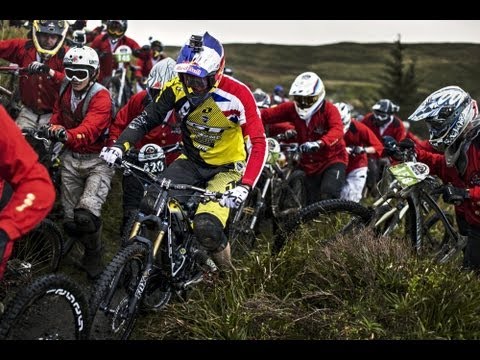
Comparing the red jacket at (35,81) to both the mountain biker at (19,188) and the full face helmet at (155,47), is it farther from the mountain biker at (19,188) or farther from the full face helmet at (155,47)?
the full face helmet at (155,47)

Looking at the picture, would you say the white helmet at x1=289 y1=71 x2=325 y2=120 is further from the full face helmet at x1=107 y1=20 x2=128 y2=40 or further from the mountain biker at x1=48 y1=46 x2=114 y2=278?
the full face helmet at x1=107 y1=20 x2=128 y2=40

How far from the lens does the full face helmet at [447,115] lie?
658cm

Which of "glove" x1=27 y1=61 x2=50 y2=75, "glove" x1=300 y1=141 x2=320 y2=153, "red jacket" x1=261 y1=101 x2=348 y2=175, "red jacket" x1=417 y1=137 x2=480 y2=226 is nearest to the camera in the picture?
"red jacket" x1=417 y1=137 x2=480 y2=226

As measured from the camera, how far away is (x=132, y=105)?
8109mm

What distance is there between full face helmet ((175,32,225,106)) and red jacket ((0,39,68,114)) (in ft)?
8.56

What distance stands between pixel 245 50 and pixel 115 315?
12054cm

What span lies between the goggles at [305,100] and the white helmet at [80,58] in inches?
127

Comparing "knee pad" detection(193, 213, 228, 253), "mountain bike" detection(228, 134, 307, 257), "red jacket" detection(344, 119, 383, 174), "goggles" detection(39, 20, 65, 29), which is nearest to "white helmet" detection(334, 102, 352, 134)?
"red jacket" detection(344, 119, 383, 174)

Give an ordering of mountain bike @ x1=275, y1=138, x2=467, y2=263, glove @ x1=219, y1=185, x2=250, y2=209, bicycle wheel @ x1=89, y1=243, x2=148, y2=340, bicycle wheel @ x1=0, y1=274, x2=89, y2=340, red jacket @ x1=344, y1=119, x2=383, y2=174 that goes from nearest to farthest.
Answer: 1. bicycle wheel @ x1=0, y1=274, x2=89, y2=340
2. bicycle wheel @ x1=89, y1=243, x2=148, y2=340
3. glove @ x1=219, y1=185, x2=250, y2=209
4. mountain bike @ x1=275, y1=138, x2=467, y2=263
5. red jacket @ x1=344, y1=119, x2=383, y2=174

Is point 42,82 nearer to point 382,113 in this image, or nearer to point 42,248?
point 42,248

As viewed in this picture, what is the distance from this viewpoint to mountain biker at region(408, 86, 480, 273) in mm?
6578
